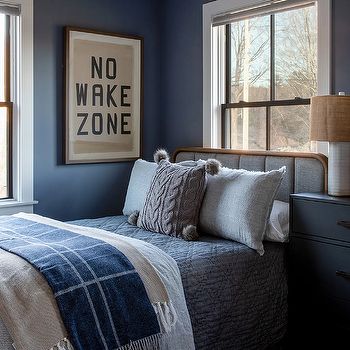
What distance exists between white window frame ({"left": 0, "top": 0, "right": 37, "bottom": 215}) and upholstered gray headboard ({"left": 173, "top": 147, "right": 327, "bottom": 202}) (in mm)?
1412

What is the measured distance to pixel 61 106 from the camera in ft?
13.0

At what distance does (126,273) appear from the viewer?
2.21 meters

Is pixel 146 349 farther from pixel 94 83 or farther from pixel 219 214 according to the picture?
pixel 94 83

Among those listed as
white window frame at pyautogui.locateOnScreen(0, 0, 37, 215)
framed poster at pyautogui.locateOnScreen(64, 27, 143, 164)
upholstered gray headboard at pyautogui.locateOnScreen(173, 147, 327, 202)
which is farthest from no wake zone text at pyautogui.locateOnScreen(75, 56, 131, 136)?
upholstered gray headboard at pyautogui.locateOnScreen(173, 147, 327, 202)

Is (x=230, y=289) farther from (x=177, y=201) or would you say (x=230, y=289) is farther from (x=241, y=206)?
(x=177, y=201)

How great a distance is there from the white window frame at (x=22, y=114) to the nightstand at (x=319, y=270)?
6.38 ft

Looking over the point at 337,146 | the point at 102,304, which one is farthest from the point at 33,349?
the point at 337,146

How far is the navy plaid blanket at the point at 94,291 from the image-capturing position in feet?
6.50

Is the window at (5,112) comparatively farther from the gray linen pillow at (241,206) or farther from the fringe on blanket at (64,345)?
the fringe on blanket at (64,345)

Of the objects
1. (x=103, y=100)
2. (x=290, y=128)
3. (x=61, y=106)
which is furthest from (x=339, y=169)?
(x=61, y=106)

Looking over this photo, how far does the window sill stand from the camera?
3717mm

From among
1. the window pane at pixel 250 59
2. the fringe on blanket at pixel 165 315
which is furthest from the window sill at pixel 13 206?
the fringe on blanket at pixel 165 315

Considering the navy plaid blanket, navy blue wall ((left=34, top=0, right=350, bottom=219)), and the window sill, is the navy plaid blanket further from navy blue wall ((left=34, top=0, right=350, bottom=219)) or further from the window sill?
navy blue wall ((left=34, top=0, right=350, bottom=219))

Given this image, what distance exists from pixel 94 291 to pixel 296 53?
221cm
